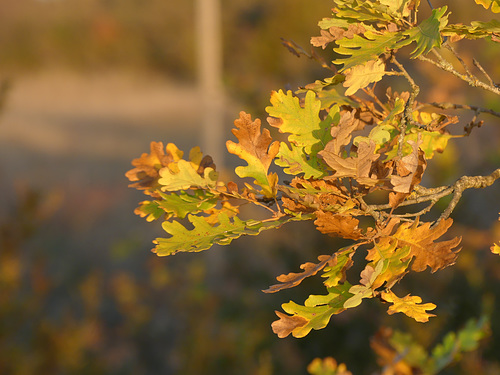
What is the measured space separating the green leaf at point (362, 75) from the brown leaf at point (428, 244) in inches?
6.2

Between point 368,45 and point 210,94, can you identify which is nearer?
point 368,45

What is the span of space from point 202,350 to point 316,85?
243cm

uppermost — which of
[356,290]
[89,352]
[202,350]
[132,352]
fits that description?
[356,290]

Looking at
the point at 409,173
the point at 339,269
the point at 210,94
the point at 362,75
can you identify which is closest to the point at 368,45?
the point at 362,75

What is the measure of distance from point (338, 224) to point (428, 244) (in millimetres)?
98

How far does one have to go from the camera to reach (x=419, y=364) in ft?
3.44

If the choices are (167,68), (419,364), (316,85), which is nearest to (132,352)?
(419,364)

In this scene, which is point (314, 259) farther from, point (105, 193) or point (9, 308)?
point (105, 193)

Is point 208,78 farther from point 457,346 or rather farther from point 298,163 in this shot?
point 298,163

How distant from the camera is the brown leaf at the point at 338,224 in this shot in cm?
53

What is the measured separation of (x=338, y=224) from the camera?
20.9 inches

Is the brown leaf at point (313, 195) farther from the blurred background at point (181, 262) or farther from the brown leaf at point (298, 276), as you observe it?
the blurred background at point (181, 262)

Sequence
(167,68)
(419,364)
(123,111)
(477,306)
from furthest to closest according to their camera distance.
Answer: (167,68), (123,111), (477,306), (419,364)

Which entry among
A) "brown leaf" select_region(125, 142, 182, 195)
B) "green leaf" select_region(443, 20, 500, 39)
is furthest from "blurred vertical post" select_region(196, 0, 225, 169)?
"green leaf" select_region(443, 20, 500, 39)
